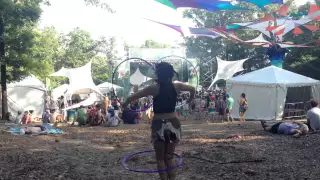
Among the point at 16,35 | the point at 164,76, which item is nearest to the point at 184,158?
the point at 164,76

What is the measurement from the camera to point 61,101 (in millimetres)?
20125

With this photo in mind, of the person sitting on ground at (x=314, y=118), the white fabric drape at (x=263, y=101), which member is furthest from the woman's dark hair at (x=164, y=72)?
the white fabric drape at (x=263, y=101)

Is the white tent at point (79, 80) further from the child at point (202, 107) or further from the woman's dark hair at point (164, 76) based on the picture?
the woman's dark hair at point (164, 76)

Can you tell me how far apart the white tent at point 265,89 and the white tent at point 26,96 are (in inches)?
A: 436

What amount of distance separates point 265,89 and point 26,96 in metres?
13.5

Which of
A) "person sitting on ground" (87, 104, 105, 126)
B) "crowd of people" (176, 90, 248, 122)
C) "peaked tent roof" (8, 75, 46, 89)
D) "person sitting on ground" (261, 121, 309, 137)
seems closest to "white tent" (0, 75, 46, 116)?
"peaked tent roof" (8, 75, 46, 89)

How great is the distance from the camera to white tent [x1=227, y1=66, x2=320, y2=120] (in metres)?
17.0

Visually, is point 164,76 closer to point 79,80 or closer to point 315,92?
point 315,92

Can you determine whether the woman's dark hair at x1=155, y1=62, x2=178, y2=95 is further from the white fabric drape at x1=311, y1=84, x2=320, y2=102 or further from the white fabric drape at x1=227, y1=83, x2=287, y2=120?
the white fabric drape at x1=311, y1=84, x2=320, y2=102

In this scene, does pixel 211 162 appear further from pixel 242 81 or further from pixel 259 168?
pixel 242 81

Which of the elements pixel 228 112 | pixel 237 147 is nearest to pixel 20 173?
pixel 237 147

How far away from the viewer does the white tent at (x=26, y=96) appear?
20.5 metres

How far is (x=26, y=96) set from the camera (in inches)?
817

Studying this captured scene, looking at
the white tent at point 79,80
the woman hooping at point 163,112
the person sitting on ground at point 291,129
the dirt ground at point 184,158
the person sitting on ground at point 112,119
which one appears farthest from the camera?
the white tent at point 79,80
